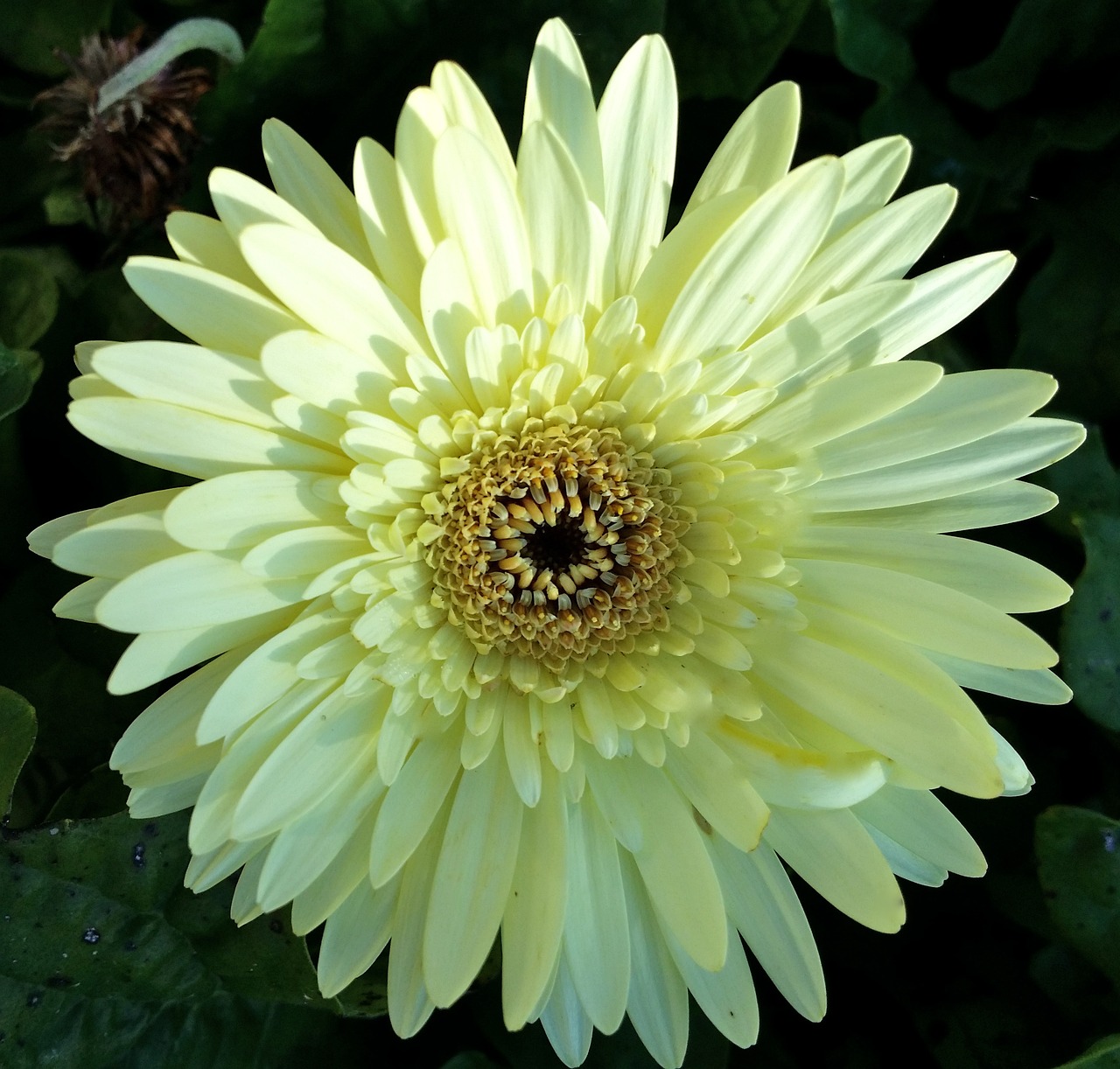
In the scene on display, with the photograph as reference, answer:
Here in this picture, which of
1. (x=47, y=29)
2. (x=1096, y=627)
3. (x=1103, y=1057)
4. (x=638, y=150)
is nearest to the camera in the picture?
(x=638, y=150)

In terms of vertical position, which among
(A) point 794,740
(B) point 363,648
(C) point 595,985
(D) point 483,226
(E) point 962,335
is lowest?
(C) point 595,985

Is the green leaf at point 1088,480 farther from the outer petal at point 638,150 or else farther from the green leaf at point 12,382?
the green leaf at point 12,382

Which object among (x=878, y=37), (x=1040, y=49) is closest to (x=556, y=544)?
(x=878, y=37)

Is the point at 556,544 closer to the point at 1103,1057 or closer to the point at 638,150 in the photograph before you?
the point at 638,150

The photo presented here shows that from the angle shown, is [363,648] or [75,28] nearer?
[363,648]

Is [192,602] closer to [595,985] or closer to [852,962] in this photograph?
[595,985]

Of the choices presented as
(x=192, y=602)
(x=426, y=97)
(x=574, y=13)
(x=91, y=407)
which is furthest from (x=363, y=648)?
(x=574, y=13)

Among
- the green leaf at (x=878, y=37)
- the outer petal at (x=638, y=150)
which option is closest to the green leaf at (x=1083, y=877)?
the outer petal at (x=638, y=150)
